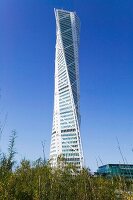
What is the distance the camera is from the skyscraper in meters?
154

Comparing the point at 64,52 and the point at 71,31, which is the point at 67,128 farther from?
the point at 71,31

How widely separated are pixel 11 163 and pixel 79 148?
5081 inches

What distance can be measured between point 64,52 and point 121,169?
157 m

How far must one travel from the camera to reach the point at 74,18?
632ft

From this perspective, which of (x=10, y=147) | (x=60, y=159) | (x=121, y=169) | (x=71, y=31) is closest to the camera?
(x=121, y=169)

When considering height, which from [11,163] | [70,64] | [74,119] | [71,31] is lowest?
[11,163]

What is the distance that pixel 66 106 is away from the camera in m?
156

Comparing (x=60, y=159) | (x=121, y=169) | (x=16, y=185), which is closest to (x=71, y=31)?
(x=60, y=159)

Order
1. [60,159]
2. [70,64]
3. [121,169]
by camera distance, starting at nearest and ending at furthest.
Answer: [121,169]
[60,159]
[70,64]

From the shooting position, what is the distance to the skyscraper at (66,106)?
154 meters

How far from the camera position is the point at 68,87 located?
507ft

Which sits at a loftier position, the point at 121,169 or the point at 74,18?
the point at 74,18

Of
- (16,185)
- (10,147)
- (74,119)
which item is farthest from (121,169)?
(74,119)

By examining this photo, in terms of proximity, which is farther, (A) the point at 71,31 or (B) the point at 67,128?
(A) the point at 71,31
